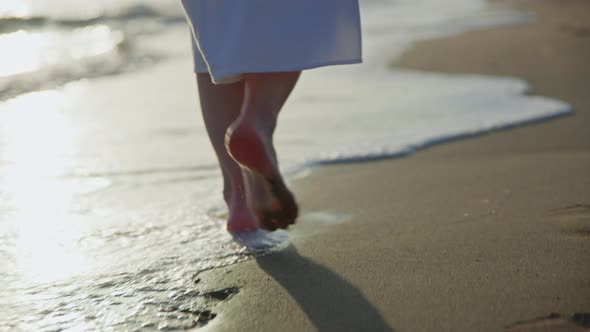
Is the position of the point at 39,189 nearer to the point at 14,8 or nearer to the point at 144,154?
the point at 144,154

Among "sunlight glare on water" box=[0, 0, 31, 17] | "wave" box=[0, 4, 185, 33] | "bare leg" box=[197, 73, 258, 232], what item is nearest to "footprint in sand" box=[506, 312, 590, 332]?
"bare leg" box=[197, 73, 258, 232]

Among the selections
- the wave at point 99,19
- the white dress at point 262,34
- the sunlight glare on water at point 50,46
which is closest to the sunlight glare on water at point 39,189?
the white dress at point 262,34

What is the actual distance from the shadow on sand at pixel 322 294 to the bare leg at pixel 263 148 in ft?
0.31

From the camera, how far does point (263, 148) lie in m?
1.81

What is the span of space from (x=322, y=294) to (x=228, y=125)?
1.93ft

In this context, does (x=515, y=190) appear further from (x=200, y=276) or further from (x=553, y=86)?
(x=553, y=86)

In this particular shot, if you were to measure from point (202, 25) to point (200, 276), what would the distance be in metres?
0.56

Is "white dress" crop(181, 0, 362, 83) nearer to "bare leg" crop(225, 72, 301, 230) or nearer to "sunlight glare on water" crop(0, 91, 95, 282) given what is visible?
"bare leg" crop(225, 72, 301, 230)

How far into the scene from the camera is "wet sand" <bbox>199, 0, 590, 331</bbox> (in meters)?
1.55

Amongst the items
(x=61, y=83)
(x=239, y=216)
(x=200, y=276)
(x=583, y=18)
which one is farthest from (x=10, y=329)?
(x=583, y=18)

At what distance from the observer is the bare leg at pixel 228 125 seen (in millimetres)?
2066

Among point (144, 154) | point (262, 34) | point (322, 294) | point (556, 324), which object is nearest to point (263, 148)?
point (262, 34)

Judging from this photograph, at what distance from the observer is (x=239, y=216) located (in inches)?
83.4

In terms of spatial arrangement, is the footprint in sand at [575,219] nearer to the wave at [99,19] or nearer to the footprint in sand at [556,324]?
the footprint in sand at [556,324]
